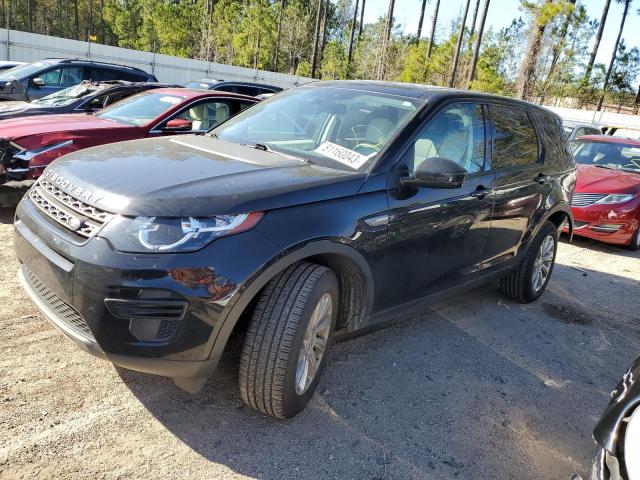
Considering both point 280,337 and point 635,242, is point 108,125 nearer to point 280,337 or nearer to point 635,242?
point 280,337

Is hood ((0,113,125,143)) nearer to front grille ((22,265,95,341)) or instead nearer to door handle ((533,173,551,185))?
front grille ((22,265,95,341))

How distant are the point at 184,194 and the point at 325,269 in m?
0.80

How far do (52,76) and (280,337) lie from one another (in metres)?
10.5

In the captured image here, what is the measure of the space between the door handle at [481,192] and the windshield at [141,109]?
13.4 feet

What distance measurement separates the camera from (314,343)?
278cm

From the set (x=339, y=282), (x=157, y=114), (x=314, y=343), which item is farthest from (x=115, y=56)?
(x=314, y=343)

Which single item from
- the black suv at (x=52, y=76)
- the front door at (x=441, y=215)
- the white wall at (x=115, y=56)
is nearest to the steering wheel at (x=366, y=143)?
the front door at (x=441, y=215)

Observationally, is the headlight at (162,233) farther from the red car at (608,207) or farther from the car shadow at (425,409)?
the red car at (608,207)

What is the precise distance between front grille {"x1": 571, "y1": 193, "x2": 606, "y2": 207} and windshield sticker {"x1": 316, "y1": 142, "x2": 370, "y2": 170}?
5668 mm

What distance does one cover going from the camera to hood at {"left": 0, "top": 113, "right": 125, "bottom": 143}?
5230mm

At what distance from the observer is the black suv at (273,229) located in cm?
224

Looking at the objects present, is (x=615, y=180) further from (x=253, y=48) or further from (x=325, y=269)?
(x=253, y=48)

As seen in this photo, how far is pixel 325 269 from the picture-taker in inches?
105

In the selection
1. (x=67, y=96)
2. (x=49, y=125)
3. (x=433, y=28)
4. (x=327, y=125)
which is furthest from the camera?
(x=433, y=28)
